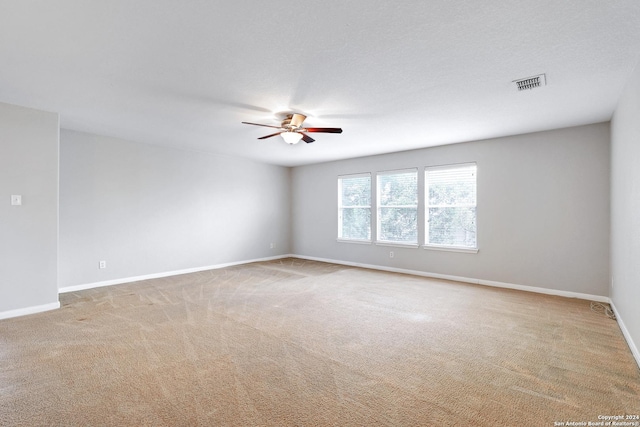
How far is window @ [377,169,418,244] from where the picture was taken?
6.18m

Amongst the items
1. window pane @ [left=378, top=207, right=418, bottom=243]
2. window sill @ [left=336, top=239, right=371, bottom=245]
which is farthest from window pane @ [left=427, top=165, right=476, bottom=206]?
window sill @ [left=336, top=239, right=371, bottom=245]

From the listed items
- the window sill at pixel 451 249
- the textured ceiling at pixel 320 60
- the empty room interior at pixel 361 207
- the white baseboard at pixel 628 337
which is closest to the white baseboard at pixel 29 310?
the empty room interior at pixel 361 207

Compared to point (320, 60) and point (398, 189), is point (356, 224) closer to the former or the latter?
point (398, 189)

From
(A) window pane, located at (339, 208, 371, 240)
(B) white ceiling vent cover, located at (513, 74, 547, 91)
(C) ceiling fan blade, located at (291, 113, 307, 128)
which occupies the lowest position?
(A) window pane, located at (339, 208, 371, 240)

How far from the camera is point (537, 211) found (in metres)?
4.75

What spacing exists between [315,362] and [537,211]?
169 inches

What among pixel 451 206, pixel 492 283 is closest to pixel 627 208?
pixel 492 283

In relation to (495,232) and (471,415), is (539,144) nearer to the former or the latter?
(495,232)

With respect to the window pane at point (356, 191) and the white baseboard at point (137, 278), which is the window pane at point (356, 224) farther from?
the white baseboard at point (137, 278)

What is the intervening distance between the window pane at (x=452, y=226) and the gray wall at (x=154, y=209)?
13.2 ft

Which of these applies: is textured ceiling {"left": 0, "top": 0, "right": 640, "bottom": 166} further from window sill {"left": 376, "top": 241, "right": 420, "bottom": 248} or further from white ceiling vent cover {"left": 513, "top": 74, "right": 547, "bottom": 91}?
window sill {"left": 376, "top": 241, "right": 420, "bottom": 248}

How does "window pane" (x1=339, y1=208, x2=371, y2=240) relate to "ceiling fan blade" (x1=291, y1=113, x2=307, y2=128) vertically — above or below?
below

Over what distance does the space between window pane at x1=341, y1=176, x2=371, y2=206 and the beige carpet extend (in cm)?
303

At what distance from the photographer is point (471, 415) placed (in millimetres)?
1843
